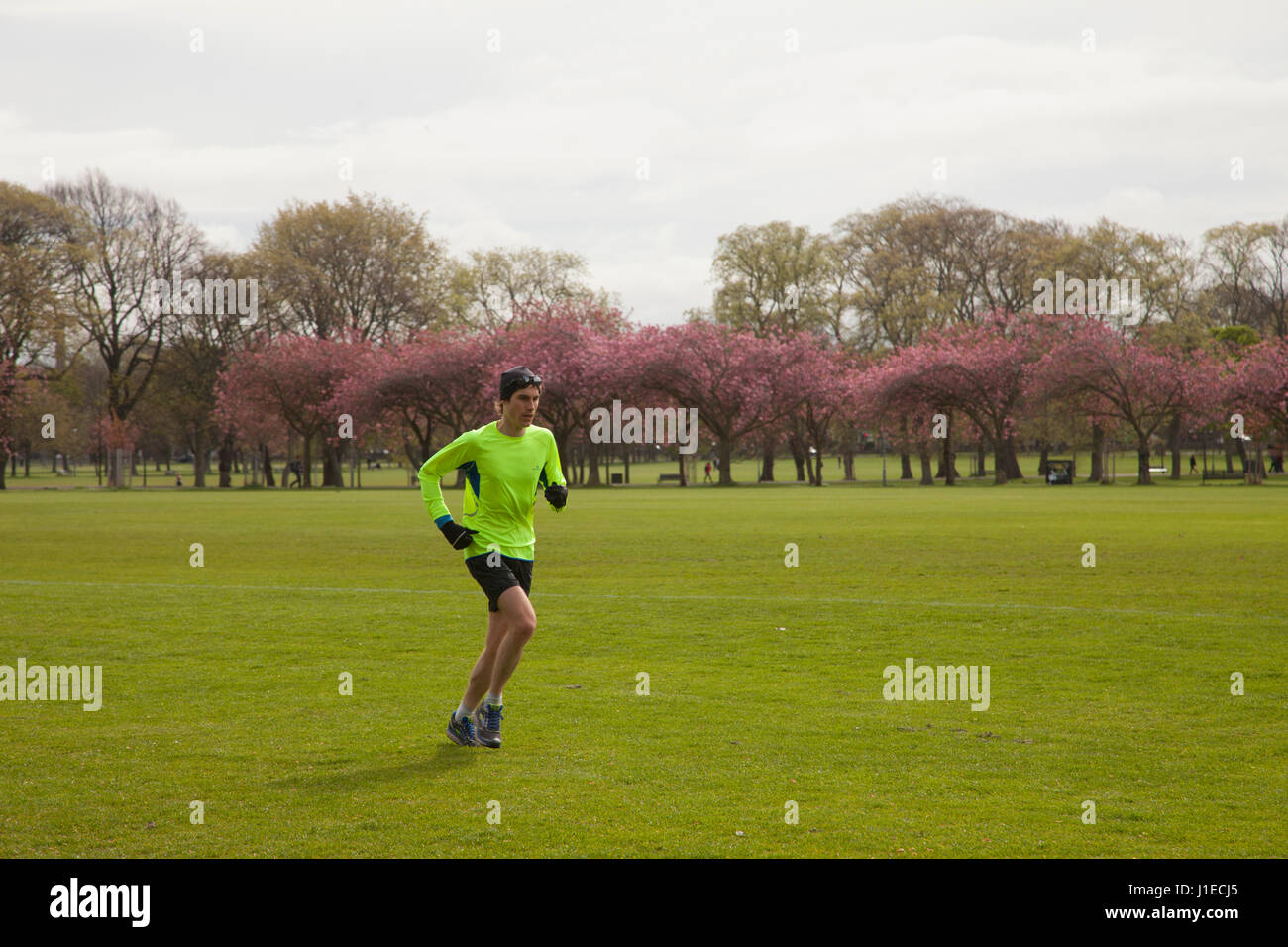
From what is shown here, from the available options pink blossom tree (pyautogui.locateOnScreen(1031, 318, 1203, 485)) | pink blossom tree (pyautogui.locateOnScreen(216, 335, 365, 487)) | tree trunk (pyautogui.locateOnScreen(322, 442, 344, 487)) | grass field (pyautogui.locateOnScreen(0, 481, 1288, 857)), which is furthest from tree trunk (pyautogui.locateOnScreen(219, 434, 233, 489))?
grass field (pyautogui.locateOnScreen(0, 481, 1288, 857))

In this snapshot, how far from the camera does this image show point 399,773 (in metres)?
7.21

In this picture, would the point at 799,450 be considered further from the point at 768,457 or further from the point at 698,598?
the point at 698,598

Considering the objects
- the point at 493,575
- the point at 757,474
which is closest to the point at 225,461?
the point at 757,474

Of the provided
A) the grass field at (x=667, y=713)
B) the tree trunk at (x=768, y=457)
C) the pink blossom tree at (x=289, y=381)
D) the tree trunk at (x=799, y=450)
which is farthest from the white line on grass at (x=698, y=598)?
the tree trunk at (x=768, y=457)

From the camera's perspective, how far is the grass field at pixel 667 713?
6027mm

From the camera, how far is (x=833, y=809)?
6.34 meters

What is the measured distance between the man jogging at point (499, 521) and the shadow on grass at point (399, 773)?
0.23m

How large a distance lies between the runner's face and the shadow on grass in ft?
7.23

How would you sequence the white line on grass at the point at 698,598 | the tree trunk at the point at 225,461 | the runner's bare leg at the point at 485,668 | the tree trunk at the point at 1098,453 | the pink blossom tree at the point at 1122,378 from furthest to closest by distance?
the tree trunk at the point at 225,461 → the tree trunk at the point at 1098,453 → the pink blossom tree at the point at 1122,378 → the white line on grass at the point at 698,598 → the runner's bare leg at the point at 485,668

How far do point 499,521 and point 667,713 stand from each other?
2134mm

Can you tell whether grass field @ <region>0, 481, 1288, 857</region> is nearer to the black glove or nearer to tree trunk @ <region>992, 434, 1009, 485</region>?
the black glove

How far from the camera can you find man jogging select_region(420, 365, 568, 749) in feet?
25.5

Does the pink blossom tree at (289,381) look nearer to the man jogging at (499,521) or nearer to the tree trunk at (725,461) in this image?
the tree trunk at (725,461)
